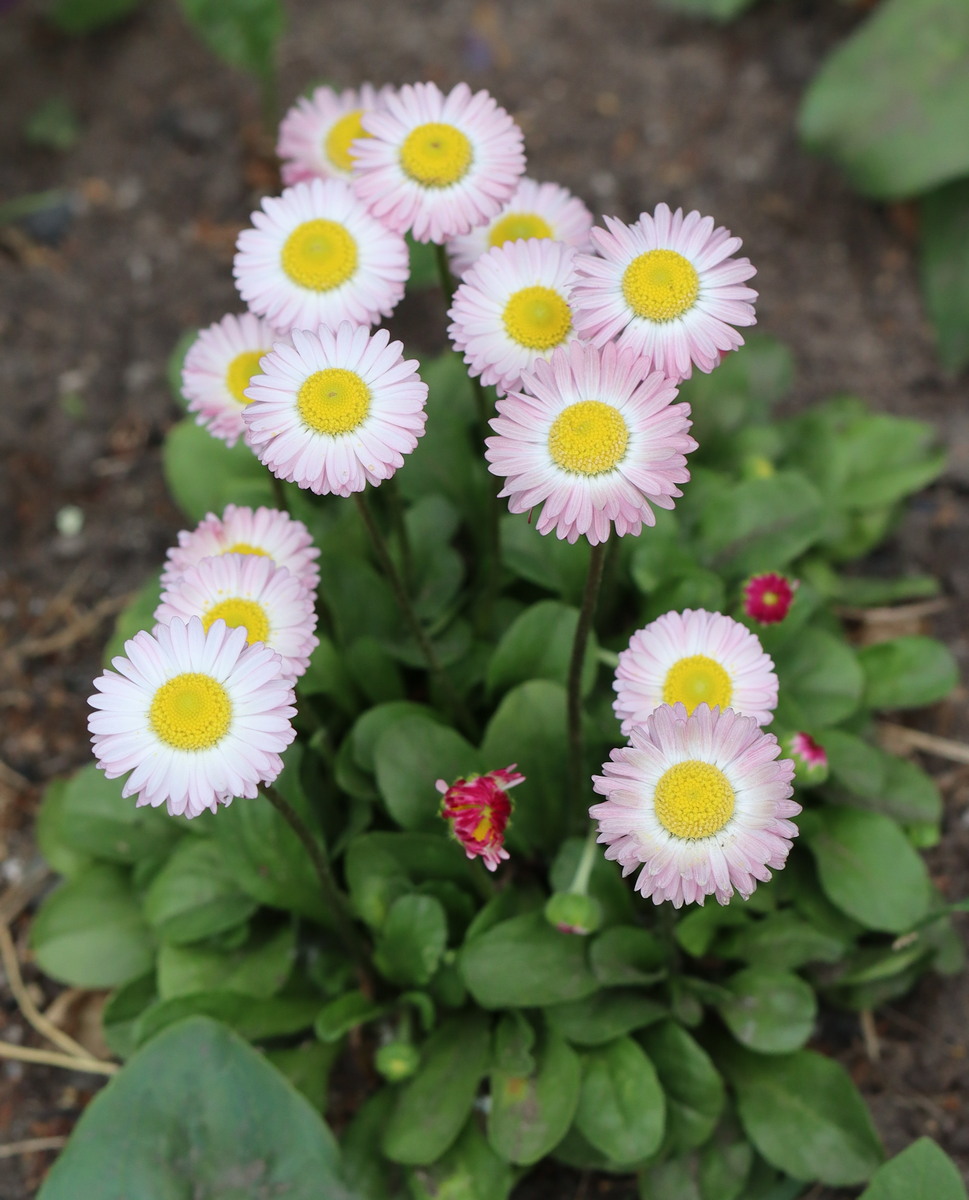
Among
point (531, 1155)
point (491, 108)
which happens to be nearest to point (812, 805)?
point (531, 1155)

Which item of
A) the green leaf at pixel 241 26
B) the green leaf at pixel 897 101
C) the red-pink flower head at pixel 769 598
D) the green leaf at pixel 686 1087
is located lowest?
the green leaf at pixel 686 1087

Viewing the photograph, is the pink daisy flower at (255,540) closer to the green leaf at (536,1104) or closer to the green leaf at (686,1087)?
the green leaf at (536,1104)

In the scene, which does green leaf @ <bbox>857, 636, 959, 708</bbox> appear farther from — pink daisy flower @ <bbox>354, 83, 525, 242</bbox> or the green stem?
pink daisy flower @ <bbox>354, 83, 525, 242</bbox>

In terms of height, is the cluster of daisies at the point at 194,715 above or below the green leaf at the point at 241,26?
below

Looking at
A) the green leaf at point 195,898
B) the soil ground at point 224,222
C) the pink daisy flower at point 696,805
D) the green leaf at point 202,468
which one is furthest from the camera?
the soil ground at point 224,222

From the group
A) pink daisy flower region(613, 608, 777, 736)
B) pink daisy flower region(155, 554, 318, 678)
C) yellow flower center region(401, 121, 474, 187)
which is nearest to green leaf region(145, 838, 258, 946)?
pink daisy flower region(155, 554, 318, 678)

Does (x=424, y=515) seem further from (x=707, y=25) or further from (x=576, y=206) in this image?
(x=707, y=25)

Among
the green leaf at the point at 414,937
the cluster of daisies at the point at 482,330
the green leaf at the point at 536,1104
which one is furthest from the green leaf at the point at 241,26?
the green leaf at the point at 536,1104
